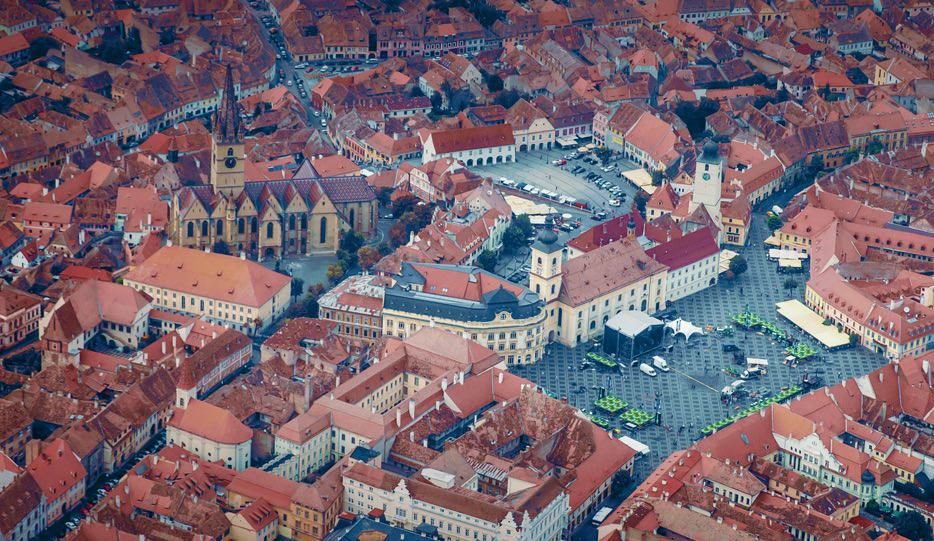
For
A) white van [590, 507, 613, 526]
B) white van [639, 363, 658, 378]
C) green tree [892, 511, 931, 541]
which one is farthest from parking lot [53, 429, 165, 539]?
green tree [892, 511, 931, 541]

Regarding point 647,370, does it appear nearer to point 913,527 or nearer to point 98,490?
point 913,527

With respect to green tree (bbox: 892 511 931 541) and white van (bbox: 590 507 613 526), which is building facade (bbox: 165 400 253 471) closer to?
white van (bbox: 590 507 613 526)

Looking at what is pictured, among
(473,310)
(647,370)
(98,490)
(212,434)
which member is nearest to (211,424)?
(212,434)

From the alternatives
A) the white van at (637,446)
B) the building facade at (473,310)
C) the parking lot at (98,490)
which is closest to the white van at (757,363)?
the building facade at (473,310)

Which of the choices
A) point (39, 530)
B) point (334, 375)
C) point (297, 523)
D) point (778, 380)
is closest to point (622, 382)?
point (778, 380)

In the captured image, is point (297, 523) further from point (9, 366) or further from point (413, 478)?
point (9, 366)

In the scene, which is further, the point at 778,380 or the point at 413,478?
the point at 778,380
